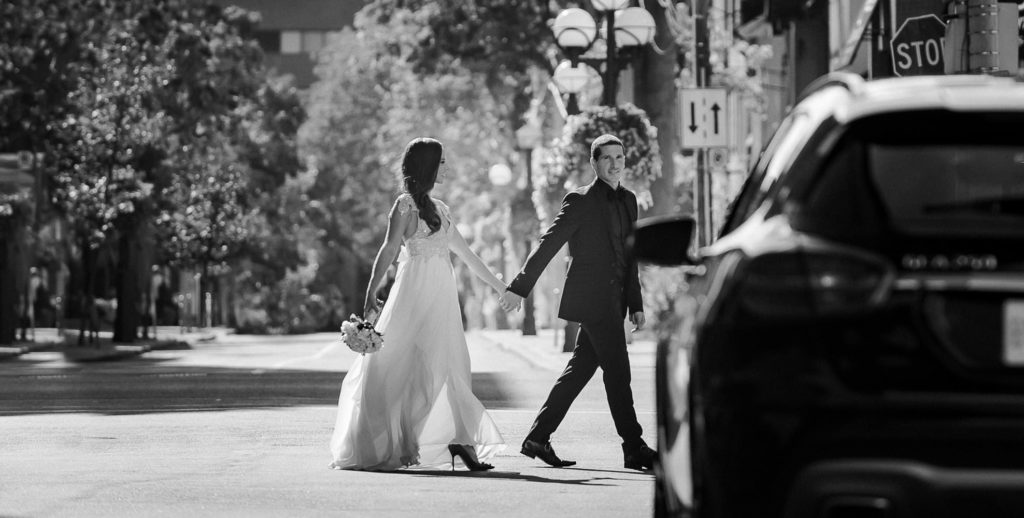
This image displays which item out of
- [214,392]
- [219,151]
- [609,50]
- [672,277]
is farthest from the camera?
[219,151]

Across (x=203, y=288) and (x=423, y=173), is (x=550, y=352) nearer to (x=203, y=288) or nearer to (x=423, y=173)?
(x=423, y=173)

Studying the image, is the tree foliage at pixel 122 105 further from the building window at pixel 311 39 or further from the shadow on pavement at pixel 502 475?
the building window at pixel 311 39

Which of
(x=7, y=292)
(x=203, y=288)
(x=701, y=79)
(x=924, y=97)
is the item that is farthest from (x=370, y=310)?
(x=203, y=288)

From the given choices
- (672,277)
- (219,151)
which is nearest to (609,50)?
(672,277)

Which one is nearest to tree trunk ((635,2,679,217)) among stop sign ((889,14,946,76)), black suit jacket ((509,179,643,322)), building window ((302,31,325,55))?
stop sign ((889,14,946,76))

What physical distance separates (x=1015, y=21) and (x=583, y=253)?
6359 mm

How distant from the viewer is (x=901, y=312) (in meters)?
5.64

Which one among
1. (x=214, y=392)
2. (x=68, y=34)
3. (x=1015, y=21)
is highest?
(x=68, y=34)

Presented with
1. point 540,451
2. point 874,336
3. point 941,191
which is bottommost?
point 540,451

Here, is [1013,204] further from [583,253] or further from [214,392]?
[214,392]

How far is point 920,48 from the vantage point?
1784 centimetres

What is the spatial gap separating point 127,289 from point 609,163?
37.5m

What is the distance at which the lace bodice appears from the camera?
44.5ft

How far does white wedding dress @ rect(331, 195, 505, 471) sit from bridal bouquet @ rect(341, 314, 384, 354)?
176 millimetres
